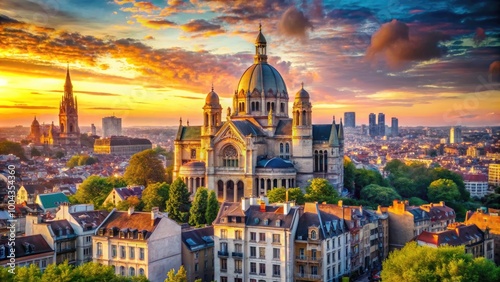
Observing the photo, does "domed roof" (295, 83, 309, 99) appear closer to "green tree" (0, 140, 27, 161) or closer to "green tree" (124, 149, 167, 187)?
"green tree" (124, 149, 167, 187)

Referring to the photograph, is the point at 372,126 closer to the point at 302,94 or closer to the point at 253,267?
the point at 302,94

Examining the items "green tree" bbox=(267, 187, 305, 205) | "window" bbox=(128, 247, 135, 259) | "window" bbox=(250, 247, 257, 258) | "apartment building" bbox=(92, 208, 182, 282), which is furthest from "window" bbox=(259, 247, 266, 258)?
"green tree" bbox=(267, 187, 305, 205)

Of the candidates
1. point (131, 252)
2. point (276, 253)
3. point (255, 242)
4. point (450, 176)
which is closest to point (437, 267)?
point (276, 253)

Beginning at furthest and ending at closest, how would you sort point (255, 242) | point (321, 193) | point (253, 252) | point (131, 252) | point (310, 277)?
1. point (321, 193)
2. point (253, 252)
3. point (255, 242)
4. point (131, 252)
5. point (310, 277)

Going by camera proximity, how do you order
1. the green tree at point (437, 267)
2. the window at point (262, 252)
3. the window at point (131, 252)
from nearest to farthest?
the green tree at point (437, 267) < the window at point (131, 252) < the window at point (262, 252)

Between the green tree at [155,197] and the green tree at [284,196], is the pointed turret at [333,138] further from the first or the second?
the green tree at [155,197]

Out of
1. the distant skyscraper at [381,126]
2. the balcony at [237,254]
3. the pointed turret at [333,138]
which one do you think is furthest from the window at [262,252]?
the distant skyscraper at [381,126]
